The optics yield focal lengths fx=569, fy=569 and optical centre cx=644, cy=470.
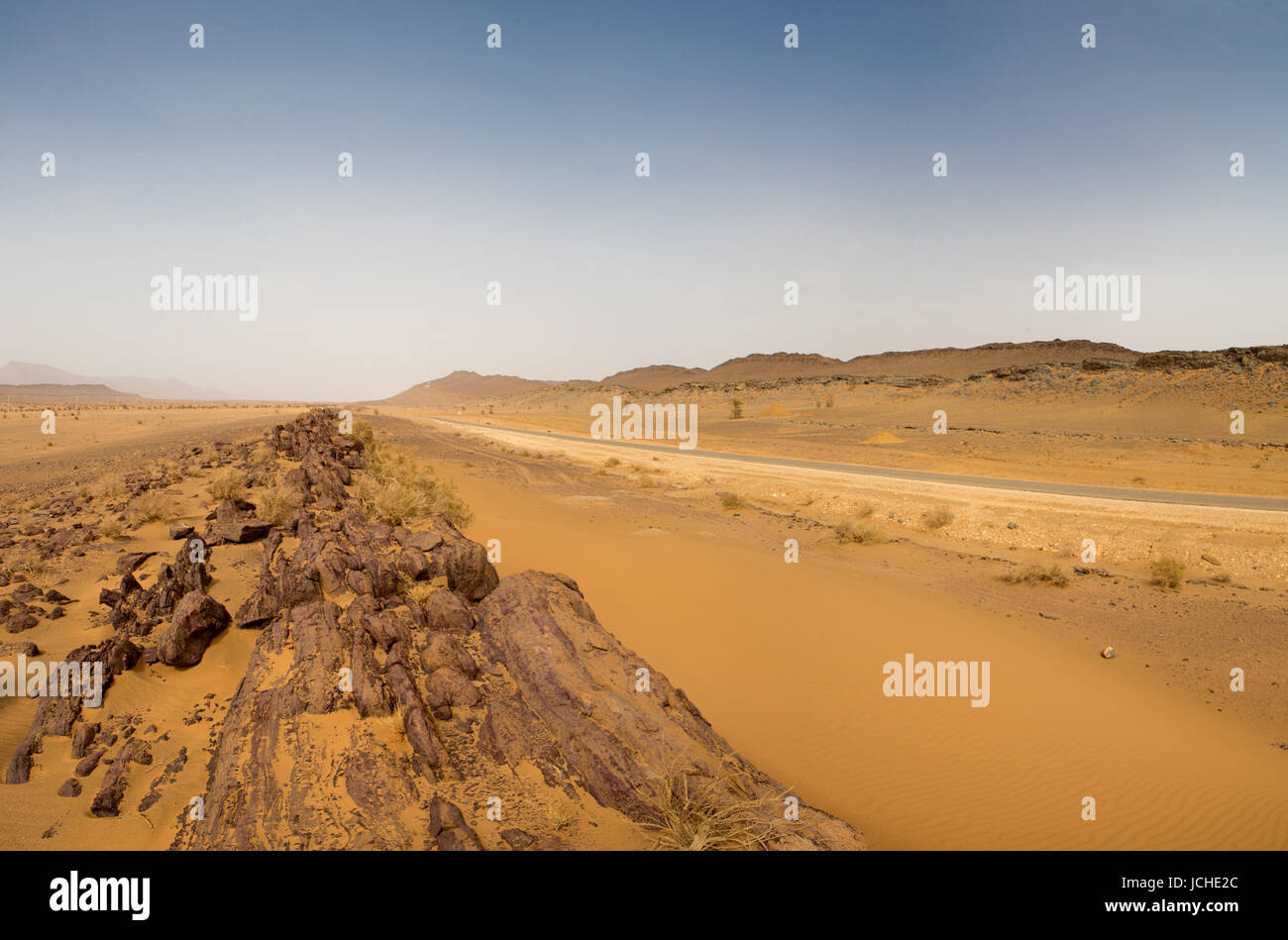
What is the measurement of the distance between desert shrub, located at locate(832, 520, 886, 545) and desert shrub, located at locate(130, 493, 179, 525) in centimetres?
1385

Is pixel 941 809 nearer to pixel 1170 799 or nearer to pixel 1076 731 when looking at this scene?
pixel 1170 799

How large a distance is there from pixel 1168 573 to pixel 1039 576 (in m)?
2.24

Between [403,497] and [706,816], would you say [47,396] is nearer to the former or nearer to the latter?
[403,497]

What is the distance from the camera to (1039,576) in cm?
1109

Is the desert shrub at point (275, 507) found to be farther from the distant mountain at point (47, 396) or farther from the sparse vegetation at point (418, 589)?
the distant mountain at point (47, 396)

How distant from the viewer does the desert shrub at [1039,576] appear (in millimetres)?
10914

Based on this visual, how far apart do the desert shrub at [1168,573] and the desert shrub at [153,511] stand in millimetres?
17735

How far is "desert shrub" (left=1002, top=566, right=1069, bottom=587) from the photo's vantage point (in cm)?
1091

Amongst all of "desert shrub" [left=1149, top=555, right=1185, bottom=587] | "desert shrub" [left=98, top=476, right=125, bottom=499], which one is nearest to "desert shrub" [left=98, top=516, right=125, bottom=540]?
"desert shrub" [left=98, top=476, right=125, bottom=499]

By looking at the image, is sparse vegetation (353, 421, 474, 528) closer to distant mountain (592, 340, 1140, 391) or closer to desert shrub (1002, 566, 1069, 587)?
desert shrub (1002, 566, 1069, 587)

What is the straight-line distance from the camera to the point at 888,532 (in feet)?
50.3
